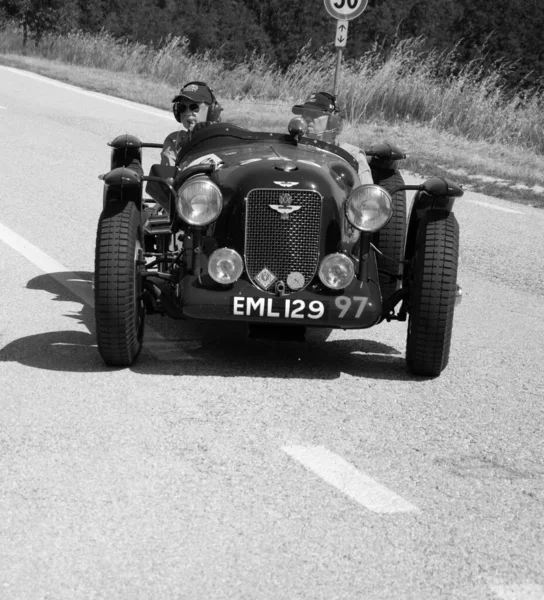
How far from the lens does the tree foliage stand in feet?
183

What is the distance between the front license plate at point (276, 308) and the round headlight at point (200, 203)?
44 centimetres

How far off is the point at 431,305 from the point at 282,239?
0.81m

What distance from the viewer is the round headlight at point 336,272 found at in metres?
5.82

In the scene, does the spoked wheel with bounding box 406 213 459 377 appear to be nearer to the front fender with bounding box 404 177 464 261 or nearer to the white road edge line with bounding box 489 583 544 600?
the front fender with bounding box 404 177 464 261

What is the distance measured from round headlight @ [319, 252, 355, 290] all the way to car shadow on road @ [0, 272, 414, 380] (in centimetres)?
47

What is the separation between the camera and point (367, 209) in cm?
584

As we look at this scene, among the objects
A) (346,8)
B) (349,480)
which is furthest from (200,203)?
(346,8)

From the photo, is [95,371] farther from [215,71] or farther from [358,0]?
[215,71]

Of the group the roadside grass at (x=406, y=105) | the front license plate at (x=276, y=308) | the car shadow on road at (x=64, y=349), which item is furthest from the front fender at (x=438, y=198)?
the roadside grass at (x=406, y=105)

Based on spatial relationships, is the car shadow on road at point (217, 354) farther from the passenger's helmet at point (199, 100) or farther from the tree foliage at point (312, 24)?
the tree foliage at point (312, 24)

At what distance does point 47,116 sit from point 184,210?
12095 mm

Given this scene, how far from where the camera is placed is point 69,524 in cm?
396

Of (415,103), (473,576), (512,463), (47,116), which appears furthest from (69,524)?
(415,103)

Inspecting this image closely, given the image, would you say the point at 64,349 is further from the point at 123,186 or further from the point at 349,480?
the point at 349,480
